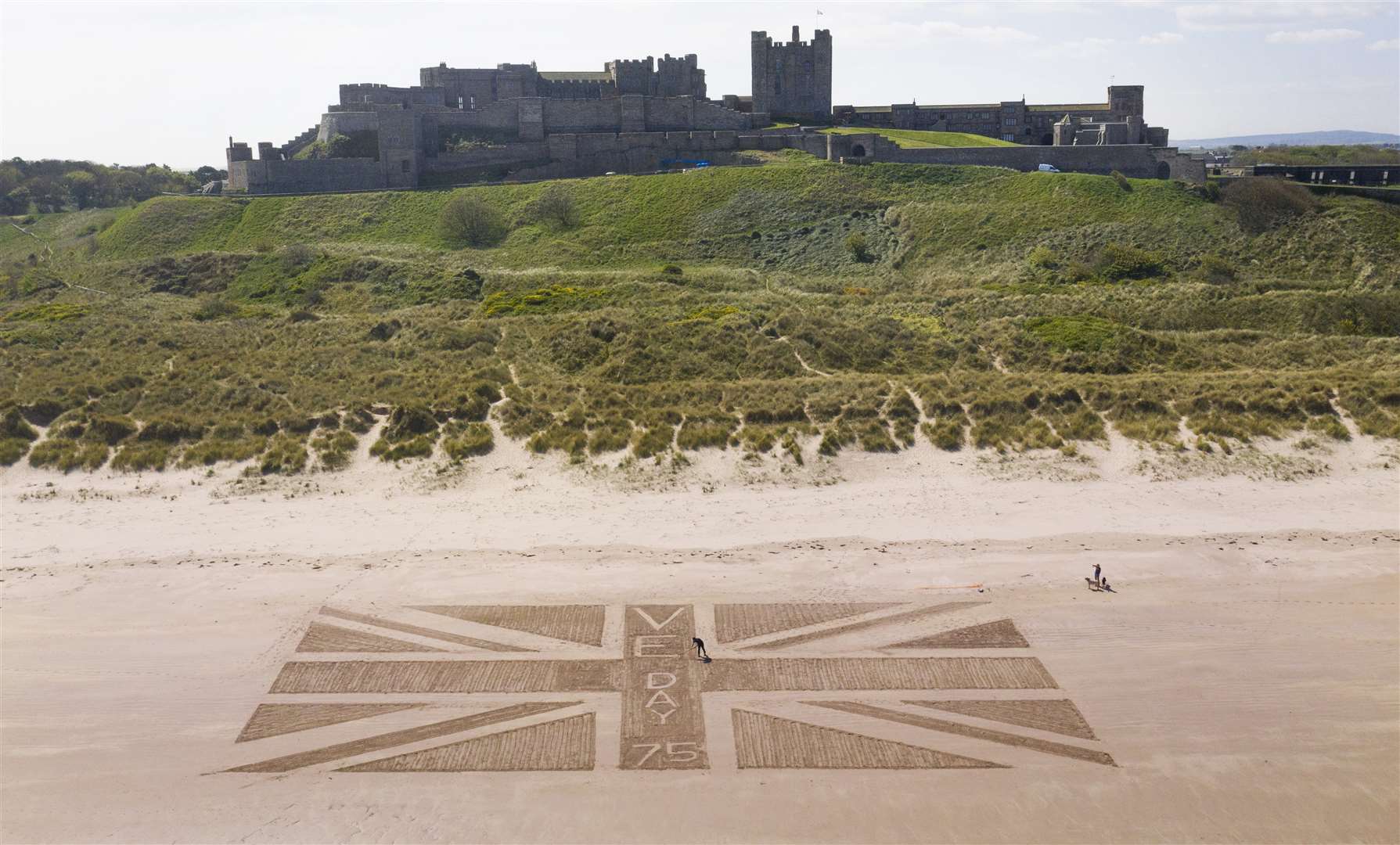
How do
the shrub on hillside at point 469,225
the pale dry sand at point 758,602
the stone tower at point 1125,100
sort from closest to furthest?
the pale dry sand at point 758,602 → the shrub on hillside at point 469,225 → the stone tower at point 1125,100

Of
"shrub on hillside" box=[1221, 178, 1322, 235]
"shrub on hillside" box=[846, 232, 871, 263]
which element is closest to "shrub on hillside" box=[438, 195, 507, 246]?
"shrub on hillside" box=[846, 232, 871, 263]

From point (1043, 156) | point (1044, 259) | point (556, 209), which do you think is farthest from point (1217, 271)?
point (556, 209)

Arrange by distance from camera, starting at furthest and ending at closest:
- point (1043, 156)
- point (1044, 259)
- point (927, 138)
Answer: point (927, 138)
point (1043, 156)
point (1044, 259)

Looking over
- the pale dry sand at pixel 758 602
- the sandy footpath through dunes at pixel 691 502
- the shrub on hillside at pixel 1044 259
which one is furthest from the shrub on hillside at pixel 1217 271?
the pale dry sand at pixel 758 602

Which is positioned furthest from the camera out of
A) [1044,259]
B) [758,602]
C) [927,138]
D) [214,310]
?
[927,138]

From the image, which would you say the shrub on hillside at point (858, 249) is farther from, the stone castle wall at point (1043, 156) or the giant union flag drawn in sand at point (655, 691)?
the giant union flag drawn in sand at point (655, 691)

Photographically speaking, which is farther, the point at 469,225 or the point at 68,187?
the point at 68,187

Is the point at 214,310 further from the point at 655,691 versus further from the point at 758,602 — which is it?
the point at 655,691
